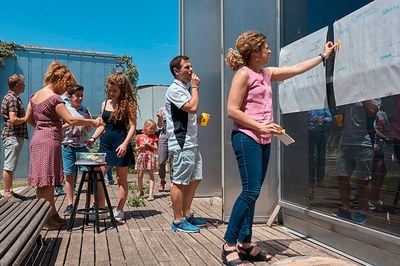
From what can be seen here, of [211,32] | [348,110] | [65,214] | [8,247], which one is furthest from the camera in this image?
[211,32]

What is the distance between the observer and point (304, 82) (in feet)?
12.1

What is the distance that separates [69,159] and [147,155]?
6.08ft

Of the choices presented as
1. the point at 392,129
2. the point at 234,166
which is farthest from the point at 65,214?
the point at 392,129

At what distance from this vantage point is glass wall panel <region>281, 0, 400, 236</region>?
8.66 ft

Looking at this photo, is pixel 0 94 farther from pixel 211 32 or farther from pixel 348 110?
pixel 348 110

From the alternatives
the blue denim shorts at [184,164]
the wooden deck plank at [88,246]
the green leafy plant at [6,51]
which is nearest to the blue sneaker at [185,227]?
the blue denim shorts at [184,164]

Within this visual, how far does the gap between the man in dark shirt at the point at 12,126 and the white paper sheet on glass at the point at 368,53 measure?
4.48 m

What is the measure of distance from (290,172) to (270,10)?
177 cm

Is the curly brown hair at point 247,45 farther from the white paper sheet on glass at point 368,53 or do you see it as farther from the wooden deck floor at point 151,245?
the wooden deck floor at point 151,245

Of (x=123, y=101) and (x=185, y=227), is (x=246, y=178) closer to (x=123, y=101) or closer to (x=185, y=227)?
(x=185, y=227)

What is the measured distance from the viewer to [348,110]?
307 cm

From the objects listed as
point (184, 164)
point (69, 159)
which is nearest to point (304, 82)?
point (184, 164)

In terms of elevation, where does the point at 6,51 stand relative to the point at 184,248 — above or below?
above

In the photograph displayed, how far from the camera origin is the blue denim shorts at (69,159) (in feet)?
16.6
